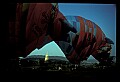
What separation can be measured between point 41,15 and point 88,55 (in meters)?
0.92

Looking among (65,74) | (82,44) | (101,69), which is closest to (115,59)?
(101,69)

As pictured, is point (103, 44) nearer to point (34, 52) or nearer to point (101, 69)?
point (101, 69)

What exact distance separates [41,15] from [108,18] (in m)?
1.01

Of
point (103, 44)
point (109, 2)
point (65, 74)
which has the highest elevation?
point (109, 2)

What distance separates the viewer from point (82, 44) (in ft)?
11.1

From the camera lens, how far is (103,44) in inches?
133

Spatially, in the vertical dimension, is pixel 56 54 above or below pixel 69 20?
below

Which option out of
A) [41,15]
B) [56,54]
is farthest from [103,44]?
[41,15]

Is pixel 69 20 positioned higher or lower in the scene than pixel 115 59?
higher

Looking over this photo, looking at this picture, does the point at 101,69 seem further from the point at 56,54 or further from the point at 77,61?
the point at 56,54

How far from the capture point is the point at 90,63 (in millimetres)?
3334

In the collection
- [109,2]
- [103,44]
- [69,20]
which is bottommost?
[103,44]

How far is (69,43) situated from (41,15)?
1.95ft

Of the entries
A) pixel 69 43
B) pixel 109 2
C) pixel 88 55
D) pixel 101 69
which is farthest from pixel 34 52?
pixel 109 2
